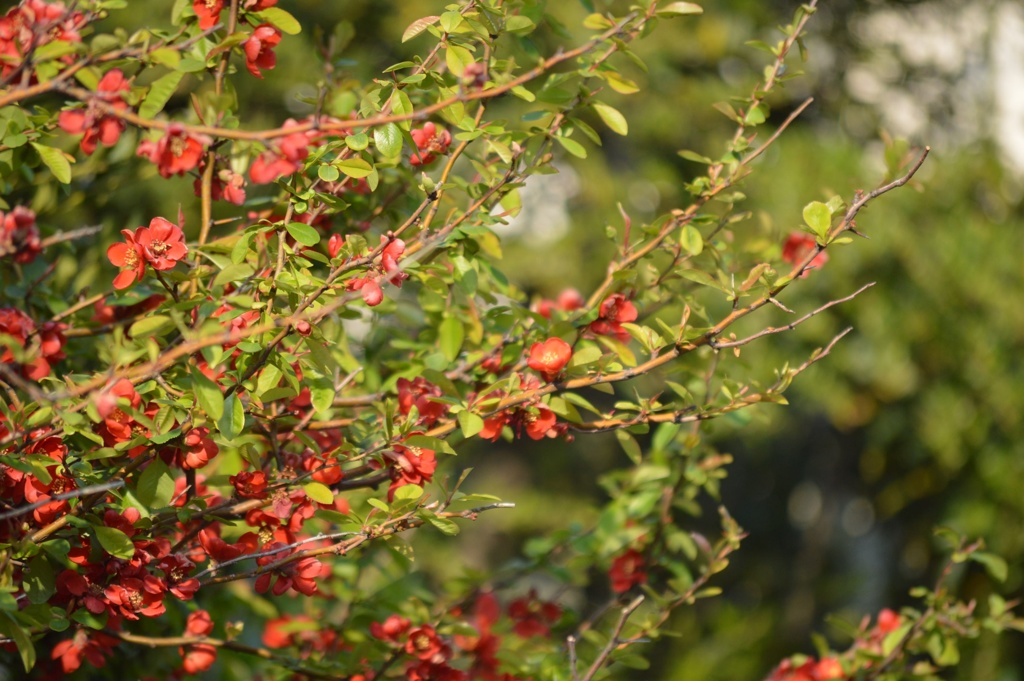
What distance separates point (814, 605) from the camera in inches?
179

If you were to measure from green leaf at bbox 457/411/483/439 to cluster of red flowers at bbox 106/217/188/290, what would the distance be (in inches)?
13.3

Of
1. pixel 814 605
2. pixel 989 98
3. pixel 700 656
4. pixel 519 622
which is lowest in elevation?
pixel 814 605

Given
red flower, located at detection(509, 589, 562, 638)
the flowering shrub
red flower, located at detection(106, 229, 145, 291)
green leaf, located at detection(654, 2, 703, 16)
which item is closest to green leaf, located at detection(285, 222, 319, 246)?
the flowering shrub

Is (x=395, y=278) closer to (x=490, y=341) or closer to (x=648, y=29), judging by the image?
(x=490, y=341)

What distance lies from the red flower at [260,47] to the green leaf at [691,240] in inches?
20.9

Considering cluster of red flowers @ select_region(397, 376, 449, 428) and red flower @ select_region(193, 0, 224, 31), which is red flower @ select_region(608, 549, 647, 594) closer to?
cluster of red flowers @ select_region(397, 376, 449, 428)

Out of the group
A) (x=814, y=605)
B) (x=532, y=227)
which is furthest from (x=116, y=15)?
(x=814, y=605)

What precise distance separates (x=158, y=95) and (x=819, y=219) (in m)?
0.70

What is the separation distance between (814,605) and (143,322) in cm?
434

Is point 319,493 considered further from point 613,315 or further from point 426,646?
point 613,315

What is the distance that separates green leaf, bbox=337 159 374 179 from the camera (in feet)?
3.25

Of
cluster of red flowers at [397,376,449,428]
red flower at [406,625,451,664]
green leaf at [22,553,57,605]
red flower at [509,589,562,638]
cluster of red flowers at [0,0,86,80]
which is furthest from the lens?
red flower at [509,589,562,638]

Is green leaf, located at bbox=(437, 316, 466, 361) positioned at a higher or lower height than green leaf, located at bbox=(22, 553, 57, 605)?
higher

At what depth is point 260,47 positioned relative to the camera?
104 cm
